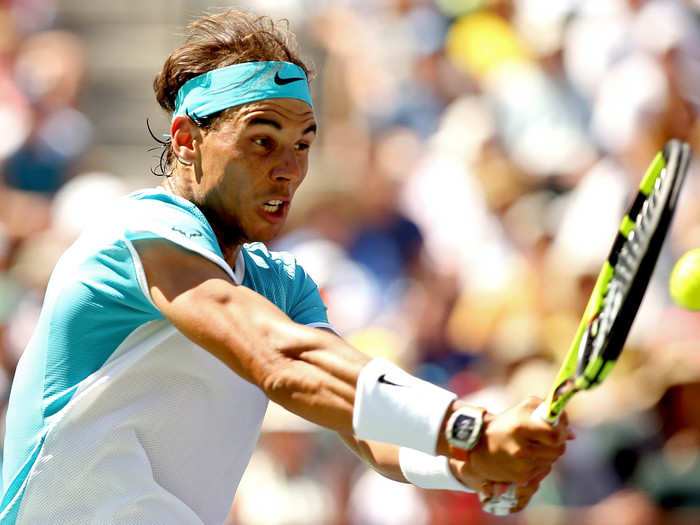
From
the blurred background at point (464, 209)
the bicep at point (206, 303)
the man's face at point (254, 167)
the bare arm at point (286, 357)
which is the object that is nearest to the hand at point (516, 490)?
the bare arm at point (286, 357)

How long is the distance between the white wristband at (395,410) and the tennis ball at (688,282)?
115 cm

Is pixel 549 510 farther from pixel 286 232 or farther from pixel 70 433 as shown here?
pixel 70 433

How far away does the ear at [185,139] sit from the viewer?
3.34 metres

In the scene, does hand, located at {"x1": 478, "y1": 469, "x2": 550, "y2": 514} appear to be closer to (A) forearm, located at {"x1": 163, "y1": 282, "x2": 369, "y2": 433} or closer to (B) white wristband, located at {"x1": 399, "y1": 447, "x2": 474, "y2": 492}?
(B) white wristband, located at {"x1": 399, "y1": 447, "x2": 474, "y2": 492}

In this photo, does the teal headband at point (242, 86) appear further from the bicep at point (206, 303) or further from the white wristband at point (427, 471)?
the white wristband at point (427, 471)

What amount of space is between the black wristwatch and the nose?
1.06m

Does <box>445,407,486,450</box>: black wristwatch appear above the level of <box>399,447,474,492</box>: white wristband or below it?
above

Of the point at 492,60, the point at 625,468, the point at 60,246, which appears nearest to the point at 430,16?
the point at 492,60

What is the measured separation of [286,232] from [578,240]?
92.3 inches

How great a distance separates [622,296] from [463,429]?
1.43 ft

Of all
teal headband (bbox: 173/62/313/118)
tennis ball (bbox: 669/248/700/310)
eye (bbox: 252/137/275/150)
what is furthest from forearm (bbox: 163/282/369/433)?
tennis ball (bbox: 669/248/700/310)

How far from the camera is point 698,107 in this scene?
21.9 ft

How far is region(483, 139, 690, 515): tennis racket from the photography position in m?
2.34

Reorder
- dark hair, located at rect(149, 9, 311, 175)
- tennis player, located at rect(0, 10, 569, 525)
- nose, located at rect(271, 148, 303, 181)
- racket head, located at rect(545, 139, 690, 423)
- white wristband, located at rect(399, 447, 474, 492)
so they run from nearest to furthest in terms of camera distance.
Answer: racket head, located at rect(545, 139, 690, 423) → tennis player, located at rect(0, 10, 569, 525) → white wristband, located at rect(399, 447, 474, 492) → nose, located at rect(271, 148, 303, 181) → dark hair, located at rect(149, 9, 311, 175)
